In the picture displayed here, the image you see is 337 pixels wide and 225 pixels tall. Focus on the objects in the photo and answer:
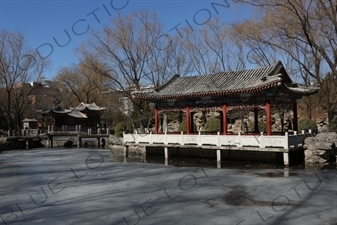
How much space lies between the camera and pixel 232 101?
49.1 ft

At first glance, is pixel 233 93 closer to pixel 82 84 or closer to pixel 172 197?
pixel 172 197

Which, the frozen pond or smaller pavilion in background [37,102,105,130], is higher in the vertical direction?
smaller pavilion in background [37,102,105,130]

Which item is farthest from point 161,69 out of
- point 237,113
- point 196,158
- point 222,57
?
point 196,158

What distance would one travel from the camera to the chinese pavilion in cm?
1394

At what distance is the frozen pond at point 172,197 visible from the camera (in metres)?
5.70

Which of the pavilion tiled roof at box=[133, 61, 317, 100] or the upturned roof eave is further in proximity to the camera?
the pavilion tiled roof at box=[133, 61, 317, 100]

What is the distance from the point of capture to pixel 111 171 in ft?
38.9

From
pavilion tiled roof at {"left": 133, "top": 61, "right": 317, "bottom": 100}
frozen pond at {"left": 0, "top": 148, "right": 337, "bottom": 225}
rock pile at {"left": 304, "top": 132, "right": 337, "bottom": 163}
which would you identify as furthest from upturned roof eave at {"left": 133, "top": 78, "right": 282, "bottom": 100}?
frozen pond at {"left": 0, "top": 148, "right": 337, "bottom": 225}

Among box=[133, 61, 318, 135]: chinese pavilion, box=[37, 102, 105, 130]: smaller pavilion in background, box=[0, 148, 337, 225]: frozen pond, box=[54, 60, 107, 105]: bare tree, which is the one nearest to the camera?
box=[0, 148, 337, 225]: frozen pond

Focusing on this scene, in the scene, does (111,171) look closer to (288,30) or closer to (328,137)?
(328,137)

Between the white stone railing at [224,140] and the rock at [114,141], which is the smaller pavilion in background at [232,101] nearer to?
the white stone railing at [224,140]

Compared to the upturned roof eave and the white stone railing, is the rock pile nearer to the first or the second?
the white stone railing

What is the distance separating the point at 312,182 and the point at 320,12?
7.62 meters

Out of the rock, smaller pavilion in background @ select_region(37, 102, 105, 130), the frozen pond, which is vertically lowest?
the frozen pond
